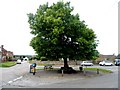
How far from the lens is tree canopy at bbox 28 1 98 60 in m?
32.4

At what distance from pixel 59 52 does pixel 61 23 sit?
10.8 feet

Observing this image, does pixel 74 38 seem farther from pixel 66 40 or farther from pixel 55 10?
pixel 55 10

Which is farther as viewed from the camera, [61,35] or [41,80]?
[61,35]

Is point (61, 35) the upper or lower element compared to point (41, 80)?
upper

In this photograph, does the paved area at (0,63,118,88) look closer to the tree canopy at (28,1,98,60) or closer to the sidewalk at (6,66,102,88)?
the sidewalk at (6,66,102,88)

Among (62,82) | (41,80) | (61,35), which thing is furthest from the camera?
(61,35)

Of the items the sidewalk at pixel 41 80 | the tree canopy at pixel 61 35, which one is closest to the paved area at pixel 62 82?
the sidewalk at pixel 41 80

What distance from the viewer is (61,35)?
33.5m

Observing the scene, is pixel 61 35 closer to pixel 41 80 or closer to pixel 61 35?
pixel 61 35

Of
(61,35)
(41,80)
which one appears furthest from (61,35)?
(41,80)

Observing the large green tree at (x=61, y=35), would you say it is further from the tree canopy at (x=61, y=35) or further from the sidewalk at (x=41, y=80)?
the sidewalk at (x=41, y=80)

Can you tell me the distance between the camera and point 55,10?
3478 cm

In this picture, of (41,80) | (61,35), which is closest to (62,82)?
(41,80)

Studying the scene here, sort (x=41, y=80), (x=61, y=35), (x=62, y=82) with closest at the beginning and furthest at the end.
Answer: (x=62, y=82), (x=41, y=80), (x=61, y=35)
